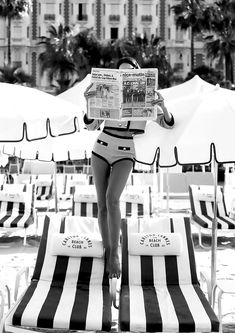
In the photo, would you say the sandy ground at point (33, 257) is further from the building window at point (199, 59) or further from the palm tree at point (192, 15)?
the building window at point (199, 59)

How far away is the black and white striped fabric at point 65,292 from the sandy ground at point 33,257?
53 cm

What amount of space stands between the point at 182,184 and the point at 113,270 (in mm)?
13135

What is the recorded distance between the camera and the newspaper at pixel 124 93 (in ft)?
15.9

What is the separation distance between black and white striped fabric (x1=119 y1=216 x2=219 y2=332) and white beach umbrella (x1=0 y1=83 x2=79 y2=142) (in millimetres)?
1393

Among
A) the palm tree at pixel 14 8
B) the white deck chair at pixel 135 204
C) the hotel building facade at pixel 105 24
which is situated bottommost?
the white deck chair at pixel 135 204

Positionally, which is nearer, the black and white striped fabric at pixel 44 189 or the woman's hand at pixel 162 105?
the woman's hand at pixel 162 105

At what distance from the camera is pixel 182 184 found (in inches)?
737

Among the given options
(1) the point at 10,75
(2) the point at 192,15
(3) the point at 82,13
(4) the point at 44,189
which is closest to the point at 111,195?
(4) the point at 44,189

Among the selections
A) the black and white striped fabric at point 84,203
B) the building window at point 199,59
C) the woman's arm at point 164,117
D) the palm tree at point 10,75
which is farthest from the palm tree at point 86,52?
the woman's arm at point 164,117

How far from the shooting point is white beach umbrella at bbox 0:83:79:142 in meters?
5.32

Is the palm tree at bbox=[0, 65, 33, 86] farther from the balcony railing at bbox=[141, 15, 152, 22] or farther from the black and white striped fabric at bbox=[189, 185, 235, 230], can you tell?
the black and white striped fabric at bbox=[189, 185, 235, 230]

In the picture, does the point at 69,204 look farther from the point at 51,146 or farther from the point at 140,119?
the point at 140,119

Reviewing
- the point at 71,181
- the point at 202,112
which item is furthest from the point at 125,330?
the point at 71,181

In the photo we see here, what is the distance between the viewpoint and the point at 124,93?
488 centimetres
